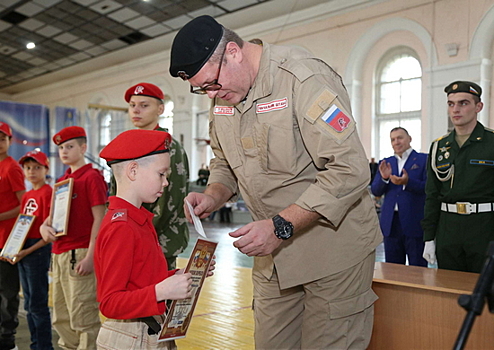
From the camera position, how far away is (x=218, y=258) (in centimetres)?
762

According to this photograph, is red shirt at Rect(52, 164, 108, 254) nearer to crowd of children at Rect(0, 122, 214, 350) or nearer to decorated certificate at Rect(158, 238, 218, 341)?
crowd of children at Rect(0, 122, 214, 350)

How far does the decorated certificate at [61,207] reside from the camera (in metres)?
2.94

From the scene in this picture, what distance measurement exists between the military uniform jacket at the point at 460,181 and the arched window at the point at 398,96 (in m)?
8.62

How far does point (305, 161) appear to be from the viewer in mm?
1661

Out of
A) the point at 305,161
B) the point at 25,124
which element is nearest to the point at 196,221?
the point at 305,161

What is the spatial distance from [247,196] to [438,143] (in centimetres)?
201

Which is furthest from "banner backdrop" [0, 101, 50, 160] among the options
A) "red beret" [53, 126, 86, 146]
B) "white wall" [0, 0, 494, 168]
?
"white wall" [0, 0, 494, 168]

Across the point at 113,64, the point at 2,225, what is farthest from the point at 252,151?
the point at 113,64

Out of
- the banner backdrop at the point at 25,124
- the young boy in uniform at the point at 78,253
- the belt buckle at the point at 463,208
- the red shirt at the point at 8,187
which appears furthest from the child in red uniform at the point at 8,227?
the banner backdrop at the point at 25,124

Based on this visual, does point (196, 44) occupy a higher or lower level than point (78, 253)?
higher

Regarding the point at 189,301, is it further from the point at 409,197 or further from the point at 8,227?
the point at 409,197

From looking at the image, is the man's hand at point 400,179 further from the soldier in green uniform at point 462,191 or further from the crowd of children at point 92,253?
the crowd of children at point 92,253

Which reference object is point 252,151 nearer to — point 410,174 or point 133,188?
point 133,188

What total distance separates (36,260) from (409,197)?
3.14 meters
